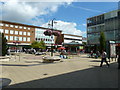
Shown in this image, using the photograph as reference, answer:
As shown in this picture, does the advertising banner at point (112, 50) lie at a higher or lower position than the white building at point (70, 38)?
lower

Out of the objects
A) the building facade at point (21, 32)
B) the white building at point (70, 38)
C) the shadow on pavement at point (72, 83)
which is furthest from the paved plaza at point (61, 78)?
the white building at point (70, 38)

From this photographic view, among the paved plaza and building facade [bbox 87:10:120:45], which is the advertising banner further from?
building facade [bbox 87:10:120:45]

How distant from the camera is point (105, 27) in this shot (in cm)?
4316

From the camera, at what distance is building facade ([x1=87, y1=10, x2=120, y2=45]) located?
39.3 meters

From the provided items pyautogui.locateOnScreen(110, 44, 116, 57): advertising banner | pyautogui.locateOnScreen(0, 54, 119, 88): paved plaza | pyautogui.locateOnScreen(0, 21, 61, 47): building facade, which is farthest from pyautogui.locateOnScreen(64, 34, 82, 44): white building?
pyautogui.locateOnScreen(0, 54, 119, 88): paved plaza

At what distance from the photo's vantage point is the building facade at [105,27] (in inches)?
1547

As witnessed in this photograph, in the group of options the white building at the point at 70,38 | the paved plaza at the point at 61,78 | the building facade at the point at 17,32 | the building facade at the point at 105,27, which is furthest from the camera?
the white building at the point at 70,38

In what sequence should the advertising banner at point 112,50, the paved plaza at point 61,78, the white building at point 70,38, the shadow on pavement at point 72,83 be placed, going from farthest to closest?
the white building at point 70,38 < the advertising banner at point 112,50 < the paved plaza at point 61,78 < the shadow on pavement at point 72,83

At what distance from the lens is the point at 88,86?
225 inches

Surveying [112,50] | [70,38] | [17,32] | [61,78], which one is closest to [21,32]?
[17,32]

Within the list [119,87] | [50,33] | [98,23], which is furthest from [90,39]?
[119,87]

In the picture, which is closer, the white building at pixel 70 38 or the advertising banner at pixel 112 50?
the advertising banner at pixel 112 50

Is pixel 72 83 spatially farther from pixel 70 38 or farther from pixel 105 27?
pixel 70 38

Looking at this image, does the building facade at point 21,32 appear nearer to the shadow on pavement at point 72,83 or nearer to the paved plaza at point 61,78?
the paved plaza at point 61,78
